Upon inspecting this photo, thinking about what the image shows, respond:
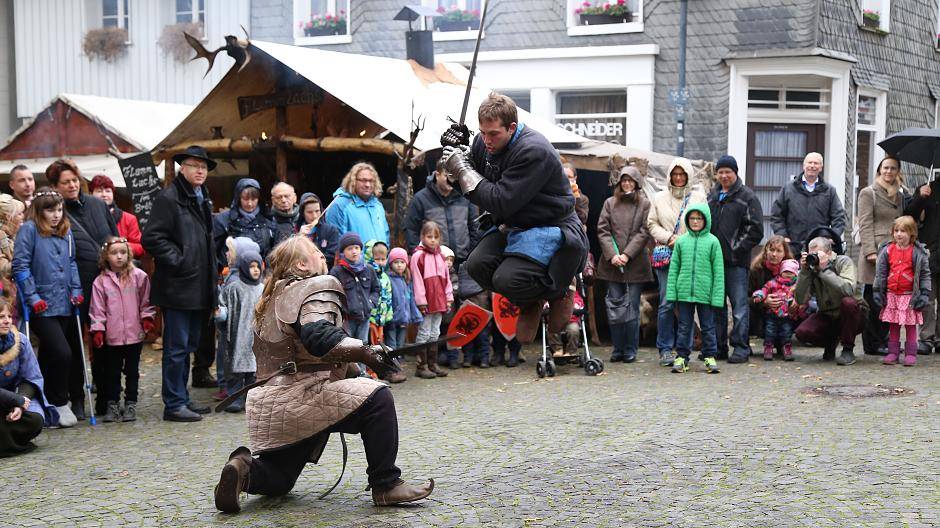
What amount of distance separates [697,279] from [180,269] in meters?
5.06

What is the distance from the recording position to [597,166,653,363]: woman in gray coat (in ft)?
39.8

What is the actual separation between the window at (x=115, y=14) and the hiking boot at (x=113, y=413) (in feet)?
53.8

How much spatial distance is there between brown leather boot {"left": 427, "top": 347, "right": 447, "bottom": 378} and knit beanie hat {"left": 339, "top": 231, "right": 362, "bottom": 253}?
1.53 metres

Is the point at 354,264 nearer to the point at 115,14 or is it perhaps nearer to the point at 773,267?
the point at 773,267

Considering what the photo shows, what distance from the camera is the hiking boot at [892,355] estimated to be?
465 inches

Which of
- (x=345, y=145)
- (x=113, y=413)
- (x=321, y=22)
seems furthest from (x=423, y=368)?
(x=321, y=22)

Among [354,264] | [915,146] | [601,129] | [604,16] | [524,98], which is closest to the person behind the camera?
[354,264]

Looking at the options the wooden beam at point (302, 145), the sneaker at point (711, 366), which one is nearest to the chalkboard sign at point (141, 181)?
the wooden beam at point (302, 145)

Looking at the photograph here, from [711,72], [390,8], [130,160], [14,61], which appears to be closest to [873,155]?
[711,72]

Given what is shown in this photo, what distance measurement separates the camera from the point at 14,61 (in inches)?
982

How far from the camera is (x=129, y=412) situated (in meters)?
9.14

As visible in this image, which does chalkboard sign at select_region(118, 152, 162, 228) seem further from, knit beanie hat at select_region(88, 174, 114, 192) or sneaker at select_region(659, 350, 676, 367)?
sneaker at select_region(659, 350, 676, 367)

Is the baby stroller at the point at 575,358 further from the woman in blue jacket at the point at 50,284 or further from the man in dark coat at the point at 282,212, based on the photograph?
the woman in blue jacket at the point at 50,284

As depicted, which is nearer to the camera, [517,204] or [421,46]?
[517,204]
